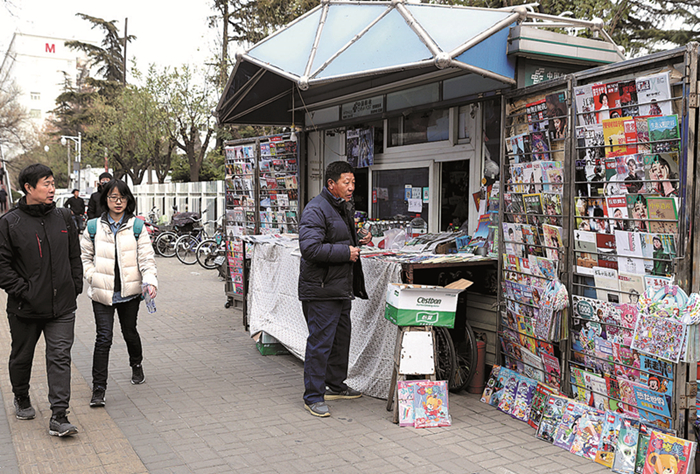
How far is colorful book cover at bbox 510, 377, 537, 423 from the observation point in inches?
189

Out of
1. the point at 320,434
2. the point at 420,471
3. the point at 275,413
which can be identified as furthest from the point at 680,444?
the point at 275,413

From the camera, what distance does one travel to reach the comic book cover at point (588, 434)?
4094 millimetres

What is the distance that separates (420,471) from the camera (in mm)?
3885

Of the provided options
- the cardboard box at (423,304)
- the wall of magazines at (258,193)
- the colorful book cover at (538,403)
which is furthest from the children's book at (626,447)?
the wall of magazines at (258,193)

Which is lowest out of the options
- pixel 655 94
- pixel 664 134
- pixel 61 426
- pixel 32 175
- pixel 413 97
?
pixel 61 426

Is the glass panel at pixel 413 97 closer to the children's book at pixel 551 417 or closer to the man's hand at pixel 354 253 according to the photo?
the man's hand at pixel 354 253

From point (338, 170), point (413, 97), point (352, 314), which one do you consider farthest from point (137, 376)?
point (413, 97)

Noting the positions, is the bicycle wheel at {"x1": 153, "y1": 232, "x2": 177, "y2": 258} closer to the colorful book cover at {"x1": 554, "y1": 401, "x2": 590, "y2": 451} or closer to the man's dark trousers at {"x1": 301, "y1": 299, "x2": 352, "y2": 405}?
the man's dark trousers at {"x1": 301, "y1": 299, "x2": 352, "y2": 405}

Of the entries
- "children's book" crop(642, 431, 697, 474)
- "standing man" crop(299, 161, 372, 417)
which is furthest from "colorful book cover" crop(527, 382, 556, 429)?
"standing man" crop(299, 161, 372, 417)

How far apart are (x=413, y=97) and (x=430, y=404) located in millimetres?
3512

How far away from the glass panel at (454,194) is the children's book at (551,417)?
247cm

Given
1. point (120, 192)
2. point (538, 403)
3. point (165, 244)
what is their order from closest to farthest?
point (538, 403) < point (120, 192) < point (165, 244)

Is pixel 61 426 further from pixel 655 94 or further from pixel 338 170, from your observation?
pixel 655 94

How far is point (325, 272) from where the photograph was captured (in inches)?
193
